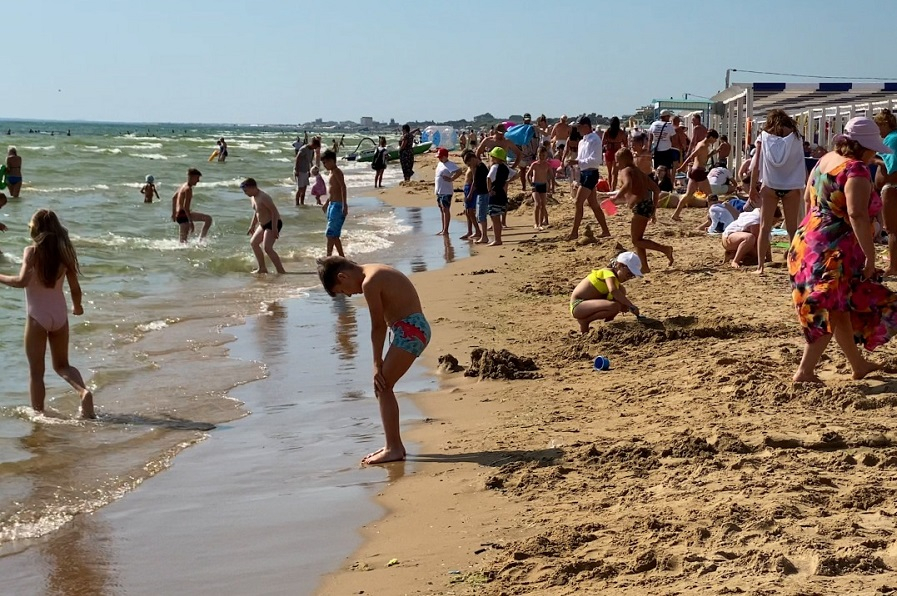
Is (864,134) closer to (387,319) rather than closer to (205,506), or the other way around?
(387,319)

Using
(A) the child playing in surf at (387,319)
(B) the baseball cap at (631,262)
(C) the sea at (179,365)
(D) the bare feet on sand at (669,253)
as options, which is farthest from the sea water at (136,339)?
(D) the bare feet on sand at (669,253)

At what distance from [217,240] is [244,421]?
499 inches

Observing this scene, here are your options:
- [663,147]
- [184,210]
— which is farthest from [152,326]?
[663,147]

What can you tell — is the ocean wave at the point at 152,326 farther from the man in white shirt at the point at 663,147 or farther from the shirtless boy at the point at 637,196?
the man in white shirt at the point at 663,147

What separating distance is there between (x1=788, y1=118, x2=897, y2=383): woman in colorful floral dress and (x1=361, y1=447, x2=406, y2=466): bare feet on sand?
2.43m

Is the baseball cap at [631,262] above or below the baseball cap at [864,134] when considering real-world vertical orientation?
below

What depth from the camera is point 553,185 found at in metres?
25.2

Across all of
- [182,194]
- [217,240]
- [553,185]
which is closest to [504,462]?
[182,194]

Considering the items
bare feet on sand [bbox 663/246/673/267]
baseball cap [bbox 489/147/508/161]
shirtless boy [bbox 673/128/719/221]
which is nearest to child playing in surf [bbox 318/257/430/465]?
bare feet on sand [bbox 663/246/673/267]

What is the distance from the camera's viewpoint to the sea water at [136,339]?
20.6 feet

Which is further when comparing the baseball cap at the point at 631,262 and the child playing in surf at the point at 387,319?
the baseball cap at the point at 631,262

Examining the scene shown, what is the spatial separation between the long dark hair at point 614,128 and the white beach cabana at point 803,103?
3652 mm

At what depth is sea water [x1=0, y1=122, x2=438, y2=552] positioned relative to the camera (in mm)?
6289

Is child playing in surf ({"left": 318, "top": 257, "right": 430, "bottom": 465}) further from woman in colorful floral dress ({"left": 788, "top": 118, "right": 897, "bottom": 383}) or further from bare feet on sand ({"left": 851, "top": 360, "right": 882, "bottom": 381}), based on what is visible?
bare feet on sand ({"left": 851, "top": 360, "right": 882, "bottom": 381})
